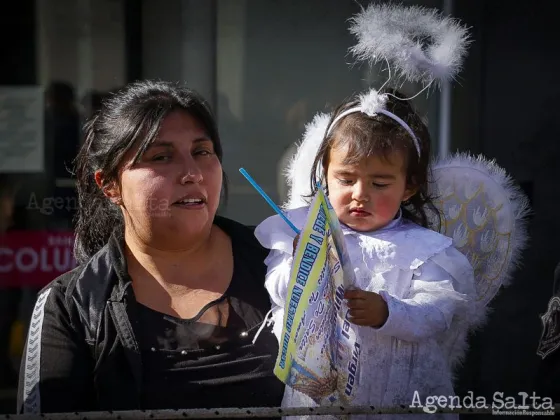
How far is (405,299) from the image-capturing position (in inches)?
69.9

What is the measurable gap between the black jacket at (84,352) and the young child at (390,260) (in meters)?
0.25

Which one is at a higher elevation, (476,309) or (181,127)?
(181,127)

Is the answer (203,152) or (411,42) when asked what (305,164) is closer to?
(203,152)

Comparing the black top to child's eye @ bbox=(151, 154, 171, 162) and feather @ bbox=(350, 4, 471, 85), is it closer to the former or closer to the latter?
child's eye @ bbox=(151, 154, 171, 162)

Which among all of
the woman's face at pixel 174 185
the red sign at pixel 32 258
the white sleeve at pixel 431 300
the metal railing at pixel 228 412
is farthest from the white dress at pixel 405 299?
the red sign at pixel 32 258

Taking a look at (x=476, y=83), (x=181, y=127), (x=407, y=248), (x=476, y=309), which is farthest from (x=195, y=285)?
(x=476, y=83)

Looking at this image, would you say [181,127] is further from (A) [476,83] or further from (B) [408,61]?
(A) [476,83]

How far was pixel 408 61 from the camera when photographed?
190cm

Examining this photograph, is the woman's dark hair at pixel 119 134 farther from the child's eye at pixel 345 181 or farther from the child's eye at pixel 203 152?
the child's eye at pixel 345 181

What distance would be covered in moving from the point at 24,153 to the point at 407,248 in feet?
4.67

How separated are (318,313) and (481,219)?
0.53 metres

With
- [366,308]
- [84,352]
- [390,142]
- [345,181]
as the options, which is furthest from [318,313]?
[84,352]

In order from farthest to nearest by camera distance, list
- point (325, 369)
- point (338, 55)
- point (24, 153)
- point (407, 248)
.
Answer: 1. point (24, 153)
2. point (338, 55)
3. point (407, 248)
4. point (325, 369)

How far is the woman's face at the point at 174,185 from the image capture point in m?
1.81
